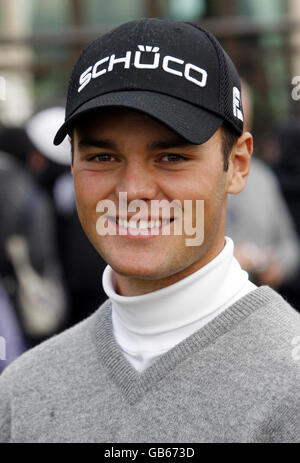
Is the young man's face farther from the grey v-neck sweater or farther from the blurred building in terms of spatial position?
the blurred building

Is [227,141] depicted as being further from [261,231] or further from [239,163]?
[261,231]

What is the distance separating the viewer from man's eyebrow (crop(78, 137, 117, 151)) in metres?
1.68

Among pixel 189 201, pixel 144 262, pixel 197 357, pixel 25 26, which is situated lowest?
pixel 25 26

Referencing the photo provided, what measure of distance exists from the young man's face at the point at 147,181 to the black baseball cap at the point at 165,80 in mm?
37

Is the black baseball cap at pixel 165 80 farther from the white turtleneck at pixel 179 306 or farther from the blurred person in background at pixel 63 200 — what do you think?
the blurred person in background at pixel 63 200

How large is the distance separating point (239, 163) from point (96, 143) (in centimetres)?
32

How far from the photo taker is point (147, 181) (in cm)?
165

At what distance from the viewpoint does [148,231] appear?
171 cm

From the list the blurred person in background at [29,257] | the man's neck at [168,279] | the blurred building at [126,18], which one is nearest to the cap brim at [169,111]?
the man's neck at [168,279]

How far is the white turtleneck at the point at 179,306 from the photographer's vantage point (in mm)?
1735

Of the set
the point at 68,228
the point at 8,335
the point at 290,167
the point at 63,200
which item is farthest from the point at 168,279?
the point at 290,167

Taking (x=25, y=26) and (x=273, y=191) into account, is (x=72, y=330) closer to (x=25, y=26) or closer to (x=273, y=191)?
(x=273, y=191)

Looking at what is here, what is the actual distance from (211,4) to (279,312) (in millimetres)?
7059

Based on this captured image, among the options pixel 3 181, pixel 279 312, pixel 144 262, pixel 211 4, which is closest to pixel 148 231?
pixel 144 262
